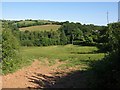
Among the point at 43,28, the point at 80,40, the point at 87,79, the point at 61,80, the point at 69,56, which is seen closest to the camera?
the point at 87,79

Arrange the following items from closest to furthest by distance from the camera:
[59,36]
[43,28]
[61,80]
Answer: [61,80] < [59,36] < [43,28]

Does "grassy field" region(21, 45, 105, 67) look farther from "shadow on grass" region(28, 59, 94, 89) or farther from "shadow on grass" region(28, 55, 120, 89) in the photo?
"shadow on grass" region(28, 55, 120, 89)

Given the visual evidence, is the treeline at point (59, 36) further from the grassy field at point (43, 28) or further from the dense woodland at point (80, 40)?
the grassy field at point (43, 28)

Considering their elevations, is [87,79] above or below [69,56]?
above

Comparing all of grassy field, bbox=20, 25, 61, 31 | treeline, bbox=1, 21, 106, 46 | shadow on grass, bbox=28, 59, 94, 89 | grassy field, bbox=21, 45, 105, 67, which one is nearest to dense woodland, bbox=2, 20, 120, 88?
treeline, bbox=1, 21, 106, 46

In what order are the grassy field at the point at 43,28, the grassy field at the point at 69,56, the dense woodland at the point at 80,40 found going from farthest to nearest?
the grassy field at the point at 43,28
the grassy field at the point at 69,56
the dense woodland at the point at 80,40

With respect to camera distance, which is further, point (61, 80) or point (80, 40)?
point (80, 40)

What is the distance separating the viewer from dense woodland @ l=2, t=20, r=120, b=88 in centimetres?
1027

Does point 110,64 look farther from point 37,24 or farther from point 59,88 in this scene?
point 37,24

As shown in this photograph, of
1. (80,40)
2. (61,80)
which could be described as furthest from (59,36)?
(61,80)

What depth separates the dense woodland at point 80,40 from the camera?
10.3m

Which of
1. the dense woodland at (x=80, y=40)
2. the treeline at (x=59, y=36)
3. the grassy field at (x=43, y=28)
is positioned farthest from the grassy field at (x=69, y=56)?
the grassy field at (x=43, y=28)

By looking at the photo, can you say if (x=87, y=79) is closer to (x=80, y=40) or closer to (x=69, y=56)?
(x=69, y=56)

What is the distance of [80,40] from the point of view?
254 ft
